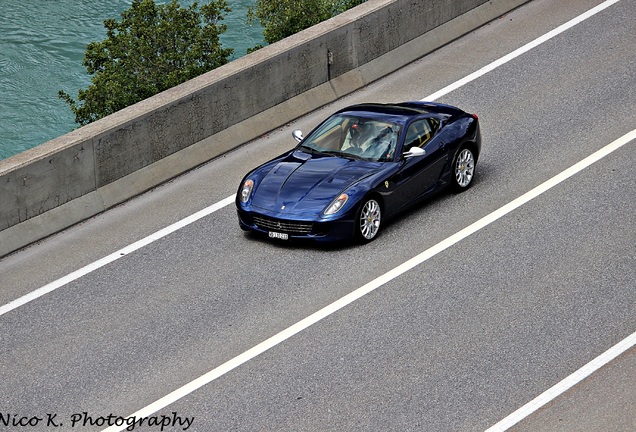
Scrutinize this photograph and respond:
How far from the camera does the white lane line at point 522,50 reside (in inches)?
741

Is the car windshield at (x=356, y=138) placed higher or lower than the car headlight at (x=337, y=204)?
higher

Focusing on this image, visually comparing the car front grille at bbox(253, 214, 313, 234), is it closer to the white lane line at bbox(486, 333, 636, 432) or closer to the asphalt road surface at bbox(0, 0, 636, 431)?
the asphalt road surface at bbox(0, 0, 636, 431)

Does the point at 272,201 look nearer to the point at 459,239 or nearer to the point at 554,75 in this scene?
the point at 459,239

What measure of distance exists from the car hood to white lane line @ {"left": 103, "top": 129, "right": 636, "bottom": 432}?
1.30 m

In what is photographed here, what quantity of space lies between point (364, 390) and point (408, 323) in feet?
4.88

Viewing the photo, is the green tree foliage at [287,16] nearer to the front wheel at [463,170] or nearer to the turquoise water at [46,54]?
the front wheel at [463,170]

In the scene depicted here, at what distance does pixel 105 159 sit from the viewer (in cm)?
1552

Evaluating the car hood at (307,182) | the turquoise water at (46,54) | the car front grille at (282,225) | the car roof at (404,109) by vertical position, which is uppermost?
the car roof at (404,109)

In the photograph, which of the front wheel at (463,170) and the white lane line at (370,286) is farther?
the front wheel at (463,170)

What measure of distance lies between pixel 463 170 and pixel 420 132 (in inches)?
35.7

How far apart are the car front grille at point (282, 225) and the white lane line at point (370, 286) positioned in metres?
1.21

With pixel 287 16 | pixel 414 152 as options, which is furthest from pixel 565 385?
pixel 287 16

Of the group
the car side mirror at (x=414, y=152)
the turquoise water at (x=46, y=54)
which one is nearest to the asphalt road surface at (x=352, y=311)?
the car side mirror at (x=414, y=152)

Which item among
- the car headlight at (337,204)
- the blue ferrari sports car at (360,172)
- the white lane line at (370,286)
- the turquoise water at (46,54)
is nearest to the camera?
the white lane line at (370,286)
